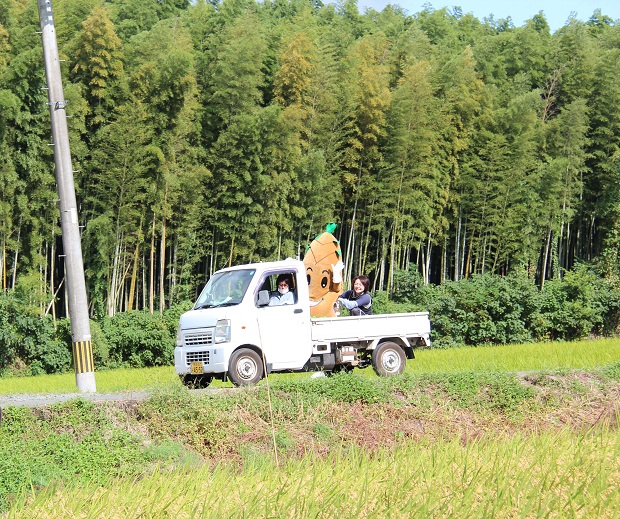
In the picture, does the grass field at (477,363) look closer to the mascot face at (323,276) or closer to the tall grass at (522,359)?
the tall grass at (522,359)

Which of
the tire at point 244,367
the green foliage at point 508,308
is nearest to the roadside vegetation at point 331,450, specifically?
the tire at point 244,367

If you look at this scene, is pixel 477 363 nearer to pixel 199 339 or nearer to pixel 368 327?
pixel 368 327

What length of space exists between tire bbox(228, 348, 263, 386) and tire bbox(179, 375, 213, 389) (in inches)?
26.5

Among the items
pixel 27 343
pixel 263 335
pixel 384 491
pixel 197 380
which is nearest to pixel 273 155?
pixel 27 343

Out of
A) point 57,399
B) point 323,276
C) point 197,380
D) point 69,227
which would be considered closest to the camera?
point 57,399

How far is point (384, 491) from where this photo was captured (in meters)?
A: 5.59

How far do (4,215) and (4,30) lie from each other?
5.01m

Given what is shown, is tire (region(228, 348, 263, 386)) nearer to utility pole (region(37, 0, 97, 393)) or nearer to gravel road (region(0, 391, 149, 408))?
utility pole (region(37, 0, 97, 393))

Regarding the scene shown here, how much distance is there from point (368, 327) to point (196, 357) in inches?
92.5

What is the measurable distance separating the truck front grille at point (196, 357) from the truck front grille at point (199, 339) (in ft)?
0.37

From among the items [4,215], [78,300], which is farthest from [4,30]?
[78,300]

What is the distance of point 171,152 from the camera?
2747cm

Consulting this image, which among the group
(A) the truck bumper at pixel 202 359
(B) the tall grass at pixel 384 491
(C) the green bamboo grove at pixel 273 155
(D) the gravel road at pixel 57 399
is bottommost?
(B) the tall grass at pixel 384 491

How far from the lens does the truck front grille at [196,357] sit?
1217 centimetres
